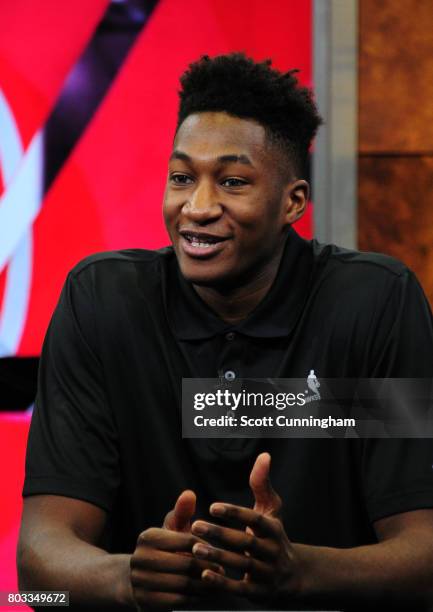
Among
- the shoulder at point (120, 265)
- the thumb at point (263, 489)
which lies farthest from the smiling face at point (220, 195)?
the thumb at point (263, 489)

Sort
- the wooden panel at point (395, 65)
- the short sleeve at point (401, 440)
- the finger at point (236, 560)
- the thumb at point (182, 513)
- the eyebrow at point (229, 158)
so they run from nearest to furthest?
the finger at point (236, 560) → the thumb at point (182, 513) → the short sleeve at point (401, 440) → the eyebrow at point (229, 158) → the wooden panel at point (395, 65)

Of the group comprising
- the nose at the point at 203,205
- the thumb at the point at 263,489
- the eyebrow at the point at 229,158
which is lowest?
the thumb at the point at 263,489

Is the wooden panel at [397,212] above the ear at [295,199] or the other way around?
above

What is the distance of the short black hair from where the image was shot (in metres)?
1.77

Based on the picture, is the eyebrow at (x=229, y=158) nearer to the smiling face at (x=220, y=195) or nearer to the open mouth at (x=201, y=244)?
the smiling face at (x=220, y=195)

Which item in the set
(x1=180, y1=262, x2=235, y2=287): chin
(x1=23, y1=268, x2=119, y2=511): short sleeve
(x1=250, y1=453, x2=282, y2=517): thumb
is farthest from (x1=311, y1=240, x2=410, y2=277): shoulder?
(x1=250, y1=453, x2=282, y2=517): thumb

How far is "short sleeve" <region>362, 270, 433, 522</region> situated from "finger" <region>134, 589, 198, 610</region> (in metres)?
0.43

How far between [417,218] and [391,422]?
1508 mm

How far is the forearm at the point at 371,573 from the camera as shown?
4.53 ft

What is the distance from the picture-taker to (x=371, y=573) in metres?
1.46

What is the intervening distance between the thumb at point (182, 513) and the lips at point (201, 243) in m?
0.50

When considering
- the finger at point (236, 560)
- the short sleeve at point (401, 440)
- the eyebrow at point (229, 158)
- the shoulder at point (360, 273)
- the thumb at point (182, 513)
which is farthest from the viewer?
the shoulder at point (360, 273)

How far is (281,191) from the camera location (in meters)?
1.82

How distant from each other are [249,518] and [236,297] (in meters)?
0.64
